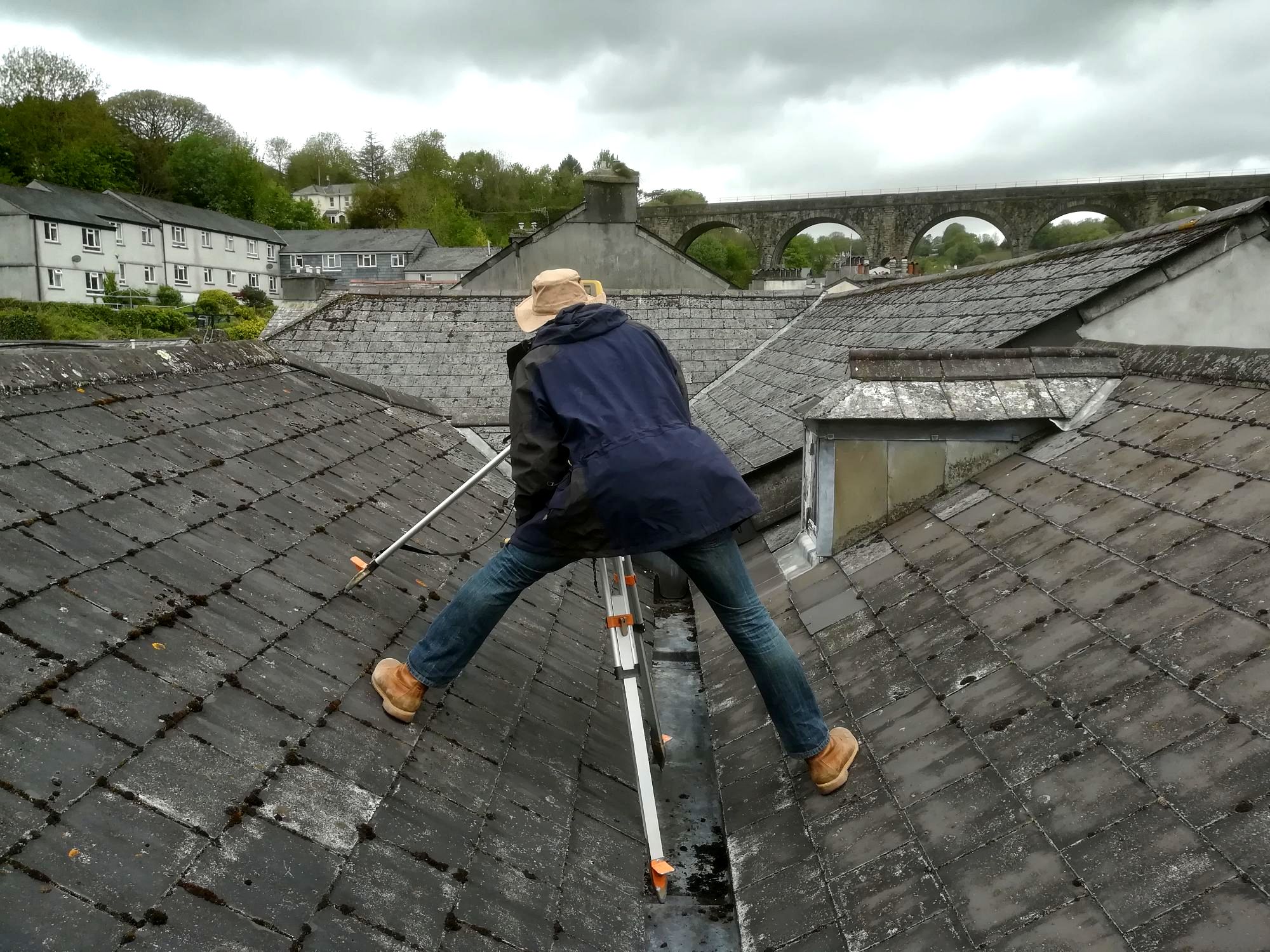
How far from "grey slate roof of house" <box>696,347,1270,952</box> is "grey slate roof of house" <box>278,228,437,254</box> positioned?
70226 mm

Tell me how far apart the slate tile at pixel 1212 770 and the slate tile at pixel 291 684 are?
2763mm

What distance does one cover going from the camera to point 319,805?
2.96m

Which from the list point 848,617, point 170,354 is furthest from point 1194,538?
point 170,354

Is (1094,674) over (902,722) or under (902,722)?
over

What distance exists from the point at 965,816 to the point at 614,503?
1.57 metres

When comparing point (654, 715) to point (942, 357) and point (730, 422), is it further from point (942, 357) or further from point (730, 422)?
point (730, 422)

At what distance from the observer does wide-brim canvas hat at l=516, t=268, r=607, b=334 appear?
4.01m

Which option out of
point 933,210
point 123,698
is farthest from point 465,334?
point 933,210

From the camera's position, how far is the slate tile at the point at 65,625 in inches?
115

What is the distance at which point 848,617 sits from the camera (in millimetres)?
5152

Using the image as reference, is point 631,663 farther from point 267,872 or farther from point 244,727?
point 267,872

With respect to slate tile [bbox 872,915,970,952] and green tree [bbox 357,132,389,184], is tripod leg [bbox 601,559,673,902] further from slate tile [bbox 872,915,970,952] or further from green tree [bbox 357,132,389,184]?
green tree [bbox 357,132,389,184]

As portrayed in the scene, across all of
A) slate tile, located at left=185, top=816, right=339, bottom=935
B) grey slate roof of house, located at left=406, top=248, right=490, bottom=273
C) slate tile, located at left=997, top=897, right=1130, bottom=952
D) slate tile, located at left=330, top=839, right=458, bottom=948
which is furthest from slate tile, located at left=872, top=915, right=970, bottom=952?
grey slate roof of house, located at left=406, top=248, right=490, bottom=273

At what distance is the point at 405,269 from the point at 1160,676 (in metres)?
67.5
